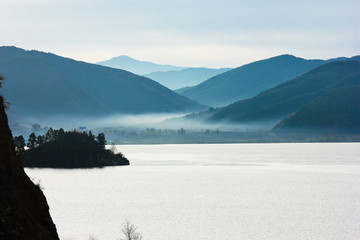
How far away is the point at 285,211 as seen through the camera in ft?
456

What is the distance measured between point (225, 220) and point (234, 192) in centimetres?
6631

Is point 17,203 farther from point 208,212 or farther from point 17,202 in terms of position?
point 208,212

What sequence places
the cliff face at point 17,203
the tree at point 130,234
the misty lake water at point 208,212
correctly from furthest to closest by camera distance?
the misty lake water at point 208,212 → the tree at point 130,234 → the cliff face at point 17,203

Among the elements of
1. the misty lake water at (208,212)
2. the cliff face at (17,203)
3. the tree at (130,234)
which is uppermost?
the cliff face at (17,203)

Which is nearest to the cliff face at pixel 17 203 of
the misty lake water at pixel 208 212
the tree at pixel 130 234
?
the tree at pixel 130 234

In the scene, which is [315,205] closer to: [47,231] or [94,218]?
[94,218]

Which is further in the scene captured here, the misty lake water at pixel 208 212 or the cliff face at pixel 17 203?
the misty lake water at pixel 208 212

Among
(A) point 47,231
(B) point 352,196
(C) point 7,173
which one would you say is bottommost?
(B) point 352,196

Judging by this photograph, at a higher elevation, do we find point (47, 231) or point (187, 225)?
point (47, 231)

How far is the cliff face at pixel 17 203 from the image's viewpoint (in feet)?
89.2

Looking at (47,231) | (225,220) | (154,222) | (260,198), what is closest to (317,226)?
(225,220)

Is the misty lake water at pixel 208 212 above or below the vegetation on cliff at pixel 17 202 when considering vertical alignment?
below

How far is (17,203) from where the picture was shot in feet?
95.0

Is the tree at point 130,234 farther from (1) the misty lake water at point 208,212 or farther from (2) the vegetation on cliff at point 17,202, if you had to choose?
(2) the vegetation on cliff at point 17,202
